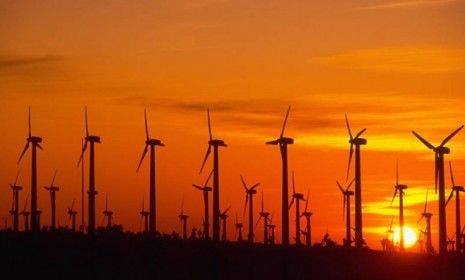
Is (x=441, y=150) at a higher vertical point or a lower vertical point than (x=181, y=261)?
higher

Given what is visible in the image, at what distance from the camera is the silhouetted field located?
134500mm

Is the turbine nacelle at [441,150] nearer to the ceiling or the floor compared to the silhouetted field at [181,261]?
nearer to the ceiling

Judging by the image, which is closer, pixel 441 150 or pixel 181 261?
pixel 441 150

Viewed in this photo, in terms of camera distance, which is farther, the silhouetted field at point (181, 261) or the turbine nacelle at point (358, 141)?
the turbine nacelle at point (358, 141)

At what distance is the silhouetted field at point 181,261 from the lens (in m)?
134

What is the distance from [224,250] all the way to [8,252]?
116ft

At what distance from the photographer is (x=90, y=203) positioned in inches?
5369

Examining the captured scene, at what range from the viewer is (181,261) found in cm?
14938

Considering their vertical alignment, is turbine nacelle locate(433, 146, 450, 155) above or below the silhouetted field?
above

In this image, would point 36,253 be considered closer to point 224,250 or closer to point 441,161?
point 224,250

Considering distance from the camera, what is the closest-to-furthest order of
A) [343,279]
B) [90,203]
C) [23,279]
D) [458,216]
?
[23,279] → [90,203] → [343,279] → [458,216]

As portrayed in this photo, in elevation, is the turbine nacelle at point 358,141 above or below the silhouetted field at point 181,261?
above

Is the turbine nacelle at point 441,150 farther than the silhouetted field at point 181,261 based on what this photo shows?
Yes

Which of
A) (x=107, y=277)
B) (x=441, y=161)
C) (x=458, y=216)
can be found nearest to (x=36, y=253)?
(x=107, y=277)
